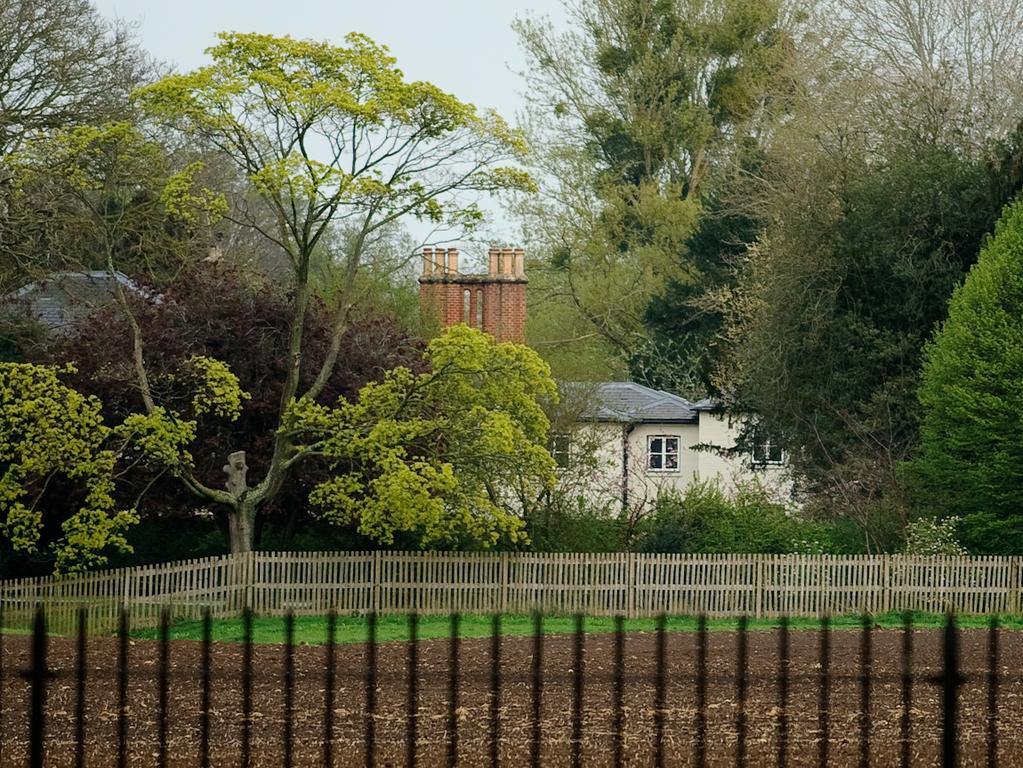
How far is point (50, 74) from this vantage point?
124ft

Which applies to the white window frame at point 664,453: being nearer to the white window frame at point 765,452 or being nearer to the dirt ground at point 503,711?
the white window frame at point 765,452

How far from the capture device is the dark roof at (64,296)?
35.4 metres

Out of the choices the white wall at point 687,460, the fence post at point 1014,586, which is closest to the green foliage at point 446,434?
the fence post at point 1014,586

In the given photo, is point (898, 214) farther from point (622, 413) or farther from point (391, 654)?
point (391, 654)

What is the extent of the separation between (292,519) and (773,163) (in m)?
19.6

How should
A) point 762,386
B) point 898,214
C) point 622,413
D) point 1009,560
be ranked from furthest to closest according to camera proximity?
1. point 622,413
2. point 762,386
3. point 898,214
4. point 1009,560

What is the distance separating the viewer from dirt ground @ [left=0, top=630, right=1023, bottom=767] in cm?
1271

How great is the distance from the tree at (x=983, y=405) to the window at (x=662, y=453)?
15888mm

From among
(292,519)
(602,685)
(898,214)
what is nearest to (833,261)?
(898,214)

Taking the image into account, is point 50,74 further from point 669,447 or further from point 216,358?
point 669,447

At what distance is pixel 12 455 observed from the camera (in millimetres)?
28766

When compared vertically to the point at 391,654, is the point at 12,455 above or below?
above

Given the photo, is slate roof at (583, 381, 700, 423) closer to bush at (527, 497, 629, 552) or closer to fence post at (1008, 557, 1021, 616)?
bush at (527, 497, 629, 552)

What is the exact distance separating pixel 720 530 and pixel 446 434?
6852 millimetres
